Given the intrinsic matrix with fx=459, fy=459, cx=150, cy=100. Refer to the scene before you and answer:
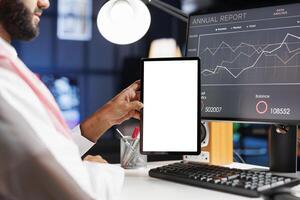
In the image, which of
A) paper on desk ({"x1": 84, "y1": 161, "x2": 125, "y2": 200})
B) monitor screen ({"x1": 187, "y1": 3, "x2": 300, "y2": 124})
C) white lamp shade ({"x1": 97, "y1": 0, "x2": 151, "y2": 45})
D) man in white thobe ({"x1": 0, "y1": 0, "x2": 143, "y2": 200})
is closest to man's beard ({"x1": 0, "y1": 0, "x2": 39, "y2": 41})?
man in white thobe ({"x1": 0, "y1": 0, "x2": 143, "y2": 200})

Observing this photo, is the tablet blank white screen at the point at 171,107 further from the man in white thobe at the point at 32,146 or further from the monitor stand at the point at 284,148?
the man in white thobe at the point at 32,146

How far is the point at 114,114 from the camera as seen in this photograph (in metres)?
1.44

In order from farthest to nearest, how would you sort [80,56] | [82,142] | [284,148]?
[80,56] → [82,142] → [284,148]

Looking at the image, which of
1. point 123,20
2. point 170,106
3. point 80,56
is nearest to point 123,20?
point 123,20

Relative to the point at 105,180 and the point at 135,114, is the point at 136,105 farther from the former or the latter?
the point at 105,180

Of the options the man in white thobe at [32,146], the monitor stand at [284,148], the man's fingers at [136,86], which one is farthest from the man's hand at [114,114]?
the man in white thobe at [32,146]

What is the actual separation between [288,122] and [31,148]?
2.54 feet

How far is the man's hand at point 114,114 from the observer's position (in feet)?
4.59

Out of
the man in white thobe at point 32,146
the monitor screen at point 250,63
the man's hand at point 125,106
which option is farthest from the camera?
the man's hand at point 125,106

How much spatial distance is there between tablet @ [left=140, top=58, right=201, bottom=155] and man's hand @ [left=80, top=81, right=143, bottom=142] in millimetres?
67

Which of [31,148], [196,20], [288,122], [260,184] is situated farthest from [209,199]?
[196,20]

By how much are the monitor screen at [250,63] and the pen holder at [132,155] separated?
237 mm

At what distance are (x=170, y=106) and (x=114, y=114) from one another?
0.67 ft

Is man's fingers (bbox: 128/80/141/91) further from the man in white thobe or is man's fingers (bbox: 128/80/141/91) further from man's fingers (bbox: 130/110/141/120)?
the man in white thobe
